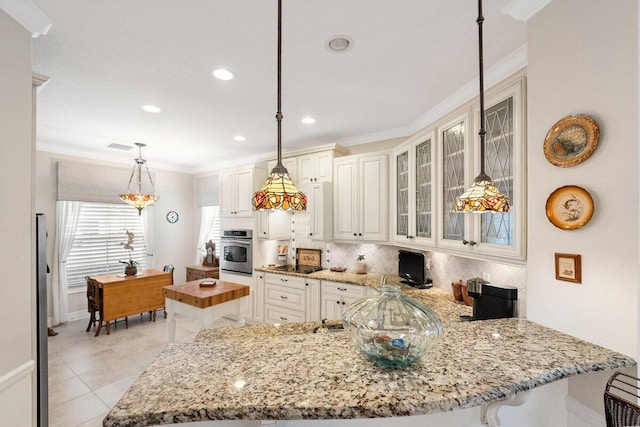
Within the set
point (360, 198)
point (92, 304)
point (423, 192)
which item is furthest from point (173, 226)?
point (423, 192)

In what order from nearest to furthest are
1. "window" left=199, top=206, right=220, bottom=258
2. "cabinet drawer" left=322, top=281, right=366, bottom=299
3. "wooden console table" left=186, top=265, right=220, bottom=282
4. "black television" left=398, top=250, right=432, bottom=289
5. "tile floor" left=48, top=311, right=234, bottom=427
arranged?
1. "tile floor" left=48, top=311, right=234, bottom=427
2. "black television" left=398, top=250, right=432, bottom=289
3. "cabinet drawer" left=322, top=281, right=366, bottom=299
4. "wooden console table" left=186, top=265, right=220, bottom=282
5. "window" left=199, top=206, right=220, bottom=258

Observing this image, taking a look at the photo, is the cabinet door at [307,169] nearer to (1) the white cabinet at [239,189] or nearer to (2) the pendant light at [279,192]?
(1) the white cabinet at [239,189]

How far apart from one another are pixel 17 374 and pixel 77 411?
1372mm

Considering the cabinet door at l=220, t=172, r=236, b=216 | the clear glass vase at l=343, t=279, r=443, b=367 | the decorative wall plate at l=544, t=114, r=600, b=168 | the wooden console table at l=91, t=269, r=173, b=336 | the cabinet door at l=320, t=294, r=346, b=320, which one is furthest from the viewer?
the cabinet door at l=220, t=172, r=236, b=216

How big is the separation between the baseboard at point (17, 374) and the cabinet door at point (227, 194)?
3249 mm

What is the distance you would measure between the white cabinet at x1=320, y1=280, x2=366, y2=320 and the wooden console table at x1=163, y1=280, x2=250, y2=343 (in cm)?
99

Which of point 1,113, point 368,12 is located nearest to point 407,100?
point 368,12

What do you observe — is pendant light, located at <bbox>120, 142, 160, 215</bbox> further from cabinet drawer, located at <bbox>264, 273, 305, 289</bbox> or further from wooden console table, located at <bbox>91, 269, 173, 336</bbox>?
cabinet drawer, located at <bbox>264, 273, 305, 289</bbox>

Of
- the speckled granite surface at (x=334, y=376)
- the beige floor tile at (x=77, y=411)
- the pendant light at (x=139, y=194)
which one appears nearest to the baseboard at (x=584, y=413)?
the speckled granite surface at (x=334, y=376)

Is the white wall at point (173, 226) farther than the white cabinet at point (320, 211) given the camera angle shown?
Yes

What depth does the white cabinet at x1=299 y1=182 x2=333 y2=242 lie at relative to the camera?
3.83m

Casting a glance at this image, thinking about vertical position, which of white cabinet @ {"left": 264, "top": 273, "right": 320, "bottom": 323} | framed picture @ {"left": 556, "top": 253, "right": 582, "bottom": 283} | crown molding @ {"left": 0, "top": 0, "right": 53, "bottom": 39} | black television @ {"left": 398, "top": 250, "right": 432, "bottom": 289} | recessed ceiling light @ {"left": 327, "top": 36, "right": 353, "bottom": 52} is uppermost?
recessed ceiling light @ {"left": 327, "top": 36, "right": 353, "bottom": 52}

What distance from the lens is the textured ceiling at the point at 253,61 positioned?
1583mm

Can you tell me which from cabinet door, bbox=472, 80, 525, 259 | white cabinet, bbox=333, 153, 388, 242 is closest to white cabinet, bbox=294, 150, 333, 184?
white cabinet, bbox=333, 153, 388, 242
